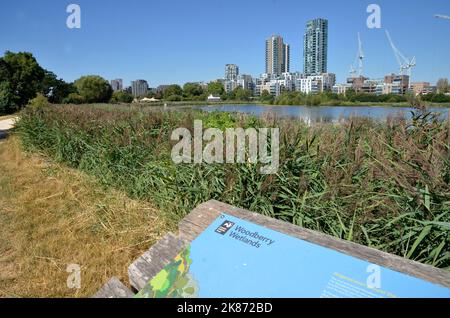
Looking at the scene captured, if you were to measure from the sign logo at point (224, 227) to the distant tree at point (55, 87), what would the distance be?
49940mm

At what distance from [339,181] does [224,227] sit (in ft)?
4.25

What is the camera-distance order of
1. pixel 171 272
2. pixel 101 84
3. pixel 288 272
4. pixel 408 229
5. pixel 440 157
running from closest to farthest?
pixel 288 272, pixel 171 272, pixel 408 229, pixel 440 157, pixel 101 84

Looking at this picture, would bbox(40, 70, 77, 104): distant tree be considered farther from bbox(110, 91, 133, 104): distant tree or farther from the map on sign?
the map on sign

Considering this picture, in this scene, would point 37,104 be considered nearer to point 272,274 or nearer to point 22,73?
point 272,274

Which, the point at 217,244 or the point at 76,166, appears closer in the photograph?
the point at 217,244

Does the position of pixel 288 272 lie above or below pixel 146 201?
above

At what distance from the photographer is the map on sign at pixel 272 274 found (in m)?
1.31

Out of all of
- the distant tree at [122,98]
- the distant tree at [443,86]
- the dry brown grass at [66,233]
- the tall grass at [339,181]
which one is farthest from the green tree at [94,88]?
the distant tree at [443,86]

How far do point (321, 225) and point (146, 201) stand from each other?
96.1 inches

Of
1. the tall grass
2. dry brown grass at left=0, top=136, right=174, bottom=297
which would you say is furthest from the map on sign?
dry brown grass at left=0, top=136, right=174, bottom=297

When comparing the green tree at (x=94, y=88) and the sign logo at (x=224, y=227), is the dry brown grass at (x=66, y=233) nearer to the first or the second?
the sign logo at (x=224, y=227)

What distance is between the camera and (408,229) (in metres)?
2.02
